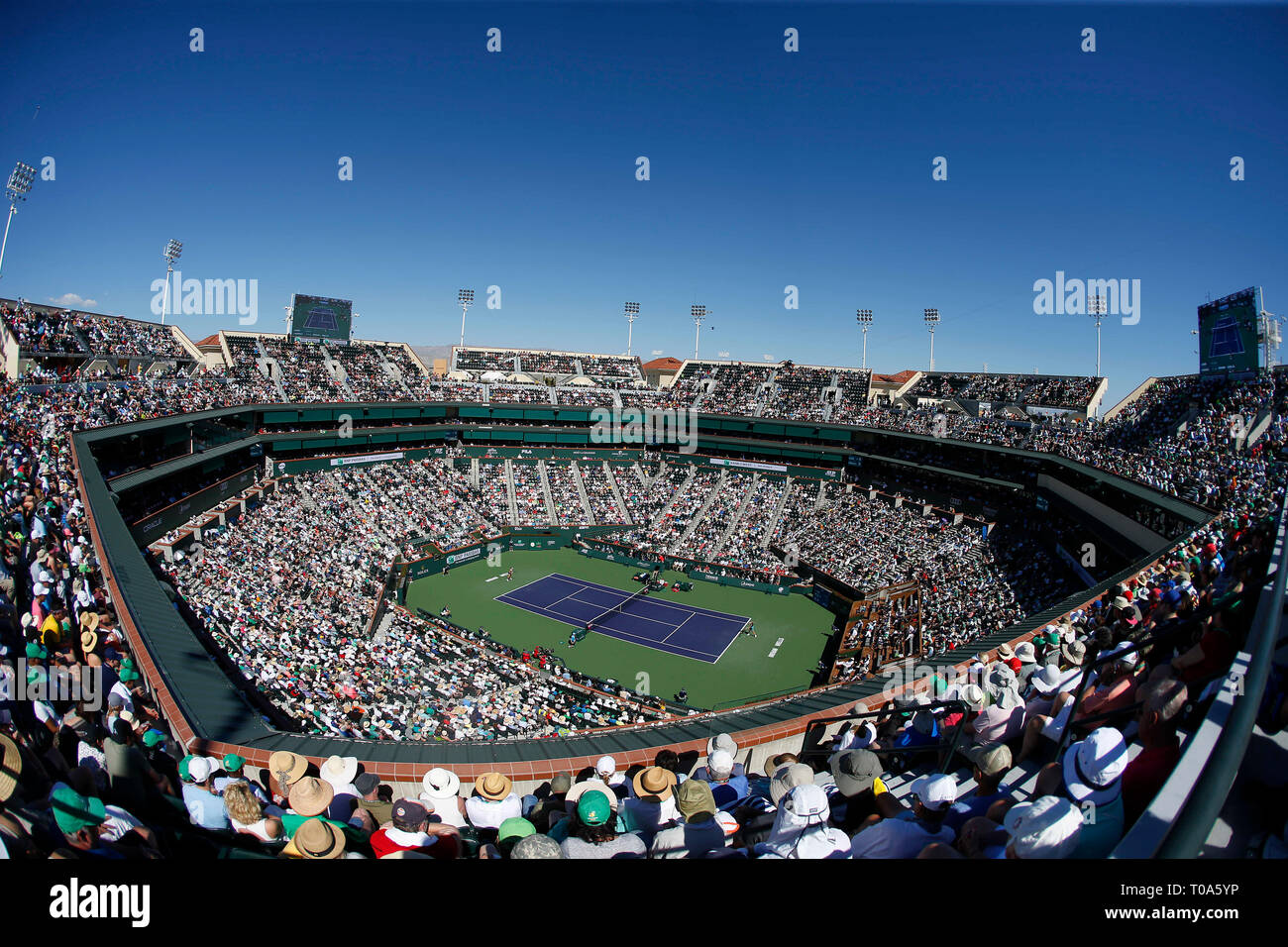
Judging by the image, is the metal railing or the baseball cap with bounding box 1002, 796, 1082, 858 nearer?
the metal railing

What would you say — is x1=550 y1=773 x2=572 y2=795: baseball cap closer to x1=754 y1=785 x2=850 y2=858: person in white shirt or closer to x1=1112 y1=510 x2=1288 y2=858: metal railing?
x1=754 y1=785 x2=850 y2=858: person in white shirt

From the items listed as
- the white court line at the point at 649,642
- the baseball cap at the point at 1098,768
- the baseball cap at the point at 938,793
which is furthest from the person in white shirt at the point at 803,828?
the white court line at the point at 649,642

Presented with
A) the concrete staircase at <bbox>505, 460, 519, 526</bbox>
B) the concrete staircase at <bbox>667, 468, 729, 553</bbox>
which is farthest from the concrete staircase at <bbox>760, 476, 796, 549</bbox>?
the concrete staircase at <bbox>505, 460, 519, 526</bbox>

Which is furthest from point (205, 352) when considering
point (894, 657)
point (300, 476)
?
point (894, 657)

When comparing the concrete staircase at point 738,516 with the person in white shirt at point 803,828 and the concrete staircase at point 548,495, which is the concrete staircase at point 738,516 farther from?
the person in white shirt at point 803,828

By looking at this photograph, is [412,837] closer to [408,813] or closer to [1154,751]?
[408,813]
